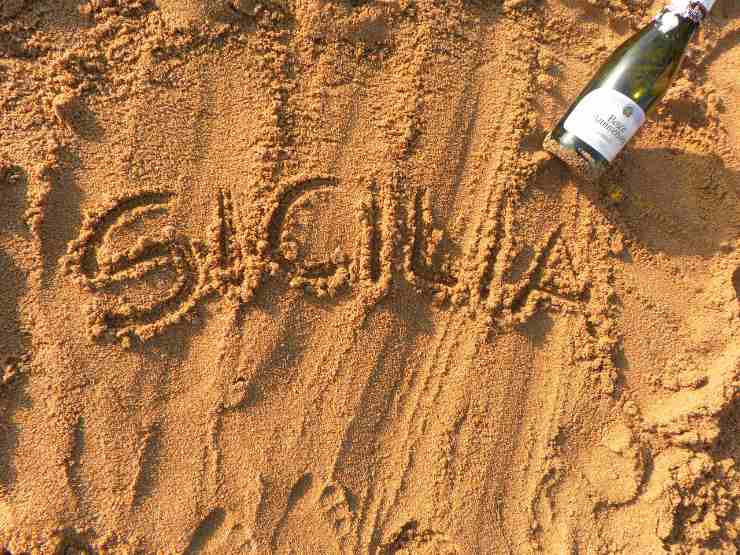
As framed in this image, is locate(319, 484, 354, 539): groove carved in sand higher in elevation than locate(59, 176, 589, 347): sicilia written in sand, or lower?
lower

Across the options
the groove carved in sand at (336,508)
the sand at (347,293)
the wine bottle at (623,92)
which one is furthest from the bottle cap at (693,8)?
the groove carved in sand at (336,508)

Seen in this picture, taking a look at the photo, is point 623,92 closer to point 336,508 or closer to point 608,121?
point 608,121

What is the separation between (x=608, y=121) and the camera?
1.46 meters

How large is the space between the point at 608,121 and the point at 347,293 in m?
1.04

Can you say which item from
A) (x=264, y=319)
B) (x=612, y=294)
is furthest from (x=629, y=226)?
(x=264, y=319)

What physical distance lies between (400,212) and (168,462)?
1.19 m

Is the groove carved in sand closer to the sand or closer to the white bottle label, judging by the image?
the sand

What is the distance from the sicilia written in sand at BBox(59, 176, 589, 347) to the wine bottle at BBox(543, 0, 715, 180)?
259 mm

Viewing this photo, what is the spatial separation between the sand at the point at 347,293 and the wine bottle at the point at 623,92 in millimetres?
115

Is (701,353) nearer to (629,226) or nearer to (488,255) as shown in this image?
(629,226)

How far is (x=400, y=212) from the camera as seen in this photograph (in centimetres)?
162

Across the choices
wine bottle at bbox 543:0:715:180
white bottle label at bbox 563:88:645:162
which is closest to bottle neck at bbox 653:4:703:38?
wine bottle at bbox 543:0:715:180

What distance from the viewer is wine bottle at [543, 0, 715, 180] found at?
1.47m

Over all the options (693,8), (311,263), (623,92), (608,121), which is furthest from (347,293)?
(693,8)
